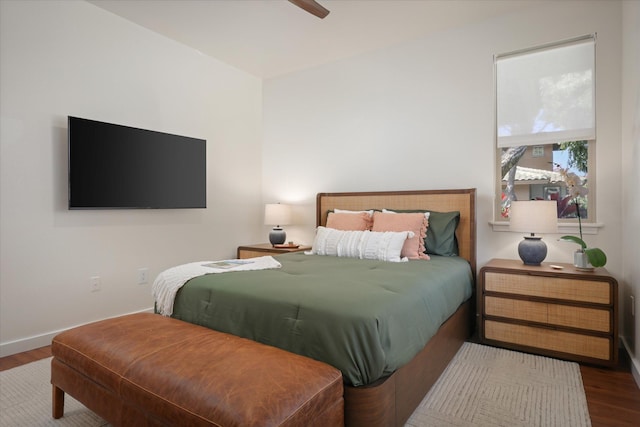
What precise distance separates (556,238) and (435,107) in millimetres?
1559

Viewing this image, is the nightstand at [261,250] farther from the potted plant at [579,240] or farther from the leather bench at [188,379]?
the potted plant at [579,240]

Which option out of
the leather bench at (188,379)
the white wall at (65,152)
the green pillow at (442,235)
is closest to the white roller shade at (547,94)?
the green pillow at (442,235)

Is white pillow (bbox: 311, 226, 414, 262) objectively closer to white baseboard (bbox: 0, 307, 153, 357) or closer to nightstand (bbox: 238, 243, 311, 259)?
nightstand (bbox: 238, 243, 311, 259)

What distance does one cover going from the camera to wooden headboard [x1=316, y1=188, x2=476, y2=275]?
317cm

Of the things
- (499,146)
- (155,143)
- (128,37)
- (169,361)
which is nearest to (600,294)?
(499,146)

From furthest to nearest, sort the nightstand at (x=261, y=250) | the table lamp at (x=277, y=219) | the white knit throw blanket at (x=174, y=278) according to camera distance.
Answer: the table lamp at (x=277, y=219)
the nightstand at (x=261, y=250)
the white knit throw blanket at (x=174, y=278)

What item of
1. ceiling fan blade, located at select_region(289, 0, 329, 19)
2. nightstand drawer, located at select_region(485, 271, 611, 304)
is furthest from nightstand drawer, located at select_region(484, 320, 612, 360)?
ceiling fan blade, located at select_region(289, 0, 329, 19)

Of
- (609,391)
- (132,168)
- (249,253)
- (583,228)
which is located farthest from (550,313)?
(132,168)

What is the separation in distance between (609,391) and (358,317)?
1.70 metres

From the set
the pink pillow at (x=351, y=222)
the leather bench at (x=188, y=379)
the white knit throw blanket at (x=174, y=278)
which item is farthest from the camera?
the pink pillow at (x=351, y=222)

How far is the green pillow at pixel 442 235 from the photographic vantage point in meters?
3.11

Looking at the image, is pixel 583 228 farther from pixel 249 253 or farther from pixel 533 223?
pixel 249 253

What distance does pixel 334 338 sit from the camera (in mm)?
1482

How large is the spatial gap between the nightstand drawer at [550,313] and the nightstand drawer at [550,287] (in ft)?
0.21
